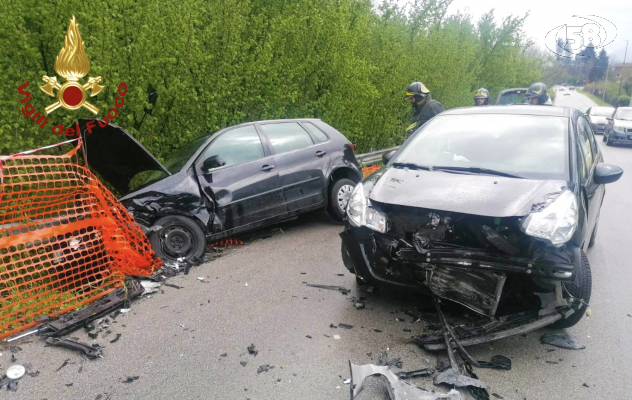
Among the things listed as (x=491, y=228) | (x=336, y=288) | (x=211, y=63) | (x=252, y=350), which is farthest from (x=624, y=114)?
(x=252, y=350)

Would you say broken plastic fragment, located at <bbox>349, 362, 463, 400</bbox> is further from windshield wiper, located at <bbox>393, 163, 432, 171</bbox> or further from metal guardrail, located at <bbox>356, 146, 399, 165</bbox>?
metal guardrail, located at <bbox>356, 146, 399, 165</bbox>

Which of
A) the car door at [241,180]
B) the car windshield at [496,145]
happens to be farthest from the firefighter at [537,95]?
the car door at [241,180]

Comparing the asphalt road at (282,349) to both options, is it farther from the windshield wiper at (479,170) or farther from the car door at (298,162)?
the car door at (298,162)

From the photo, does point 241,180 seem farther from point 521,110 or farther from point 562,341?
point 562,341

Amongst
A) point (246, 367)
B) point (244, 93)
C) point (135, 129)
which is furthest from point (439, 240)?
point (244, 93)

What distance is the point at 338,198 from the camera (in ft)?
23.2

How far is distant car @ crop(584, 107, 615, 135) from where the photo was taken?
24391mm

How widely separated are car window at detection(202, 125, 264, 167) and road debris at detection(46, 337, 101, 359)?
2848 millimetres

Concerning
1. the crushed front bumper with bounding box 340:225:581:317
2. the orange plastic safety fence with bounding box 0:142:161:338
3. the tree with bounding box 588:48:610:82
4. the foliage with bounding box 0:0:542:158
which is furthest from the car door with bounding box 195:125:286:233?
the tree with bounding box 588:48:610:82

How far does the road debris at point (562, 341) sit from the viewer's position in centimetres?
345

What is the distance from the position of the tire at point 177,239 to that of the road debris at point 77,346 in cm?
177

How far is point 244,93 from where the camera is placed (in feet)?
29.8

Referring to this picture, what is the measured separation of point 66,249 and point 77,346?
143 centimetres

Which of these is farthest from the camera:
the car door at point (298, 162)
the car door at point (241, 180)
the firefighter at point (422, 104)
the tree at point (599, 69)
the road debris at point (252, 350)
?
the tree at point (599, 69)
